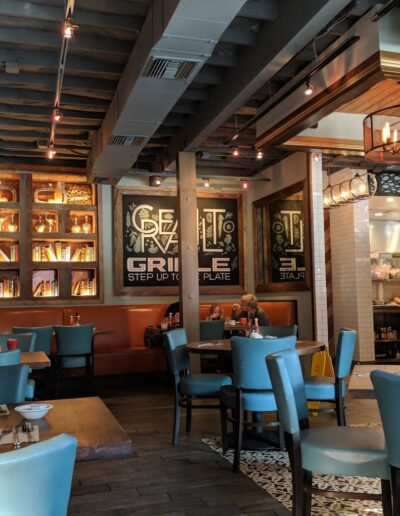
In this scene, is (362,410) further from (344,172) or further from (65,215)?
(65,215)

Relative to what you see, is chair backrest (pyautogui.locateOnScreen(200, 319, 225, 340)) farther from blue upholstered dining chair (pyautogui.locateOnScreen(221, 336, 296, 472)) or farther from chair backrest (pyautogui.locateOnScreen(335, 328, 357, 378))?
blue upholstered dining chair (pyautogui.locateOnScreen(221, 336, 296, 472))

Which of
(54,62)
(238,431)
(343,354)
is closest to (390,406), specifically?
(238,431)

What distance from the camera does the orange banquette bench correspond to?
8.37 metres

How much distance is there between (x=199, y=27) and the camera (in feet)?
12.9

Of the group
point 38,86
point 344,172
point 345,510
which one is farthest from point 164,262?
point 345,510

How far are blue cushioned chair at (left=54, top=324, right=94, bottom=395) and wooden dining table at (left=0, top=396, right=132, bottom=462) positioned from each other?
14.9 ft

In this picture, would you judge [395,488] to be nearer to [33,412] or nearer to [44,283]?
[33,412]

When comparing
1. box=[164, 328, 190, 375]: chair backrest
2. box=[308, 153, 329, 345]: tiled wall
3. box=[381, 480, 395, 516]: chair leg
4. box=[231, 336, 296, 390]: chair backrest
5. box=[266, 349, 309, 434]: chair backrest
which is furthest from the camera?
box=[308, 153, 329, 345]: tiled wall

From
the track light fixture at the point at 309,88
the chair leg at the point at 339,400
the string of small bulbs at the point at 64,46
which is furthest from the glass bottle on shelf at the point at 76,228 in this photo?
the chair leg at the point at 339,400

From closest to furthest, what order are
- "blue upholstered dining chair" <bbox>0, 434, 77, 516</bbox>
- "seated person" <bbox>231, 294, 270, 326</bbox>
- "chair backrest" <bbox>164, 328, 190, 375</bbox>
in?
"blue upholstered dining chair" <bbox>0, 434, 77, 516</bbox>
"chair backrest" <bbox>164, 328, 190, 375</bbox>
"seated person" <bbox>231, 294, 270, 326</bbox>

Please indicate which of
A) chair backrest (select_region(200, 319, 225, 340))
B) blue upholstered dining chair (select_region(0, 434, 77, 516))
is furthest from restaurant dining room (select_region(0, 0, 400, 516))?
chair backrest (select_region(200, 319, 225, 340))

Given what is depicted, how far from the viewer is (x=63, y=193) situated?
9383 mm

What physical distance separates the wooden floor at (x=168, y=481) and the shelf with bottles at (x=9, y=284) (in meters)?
4.15

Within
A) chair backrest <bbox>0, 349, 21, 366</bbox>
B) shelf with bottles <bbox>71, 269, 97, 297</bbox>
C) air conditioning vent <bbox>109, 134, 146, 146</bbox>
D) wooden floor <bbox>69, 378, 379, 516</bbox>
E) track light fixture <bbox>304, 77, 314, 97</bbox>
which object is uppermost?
track light fixture <bbox>304, 77, 314, 97</bbox>
